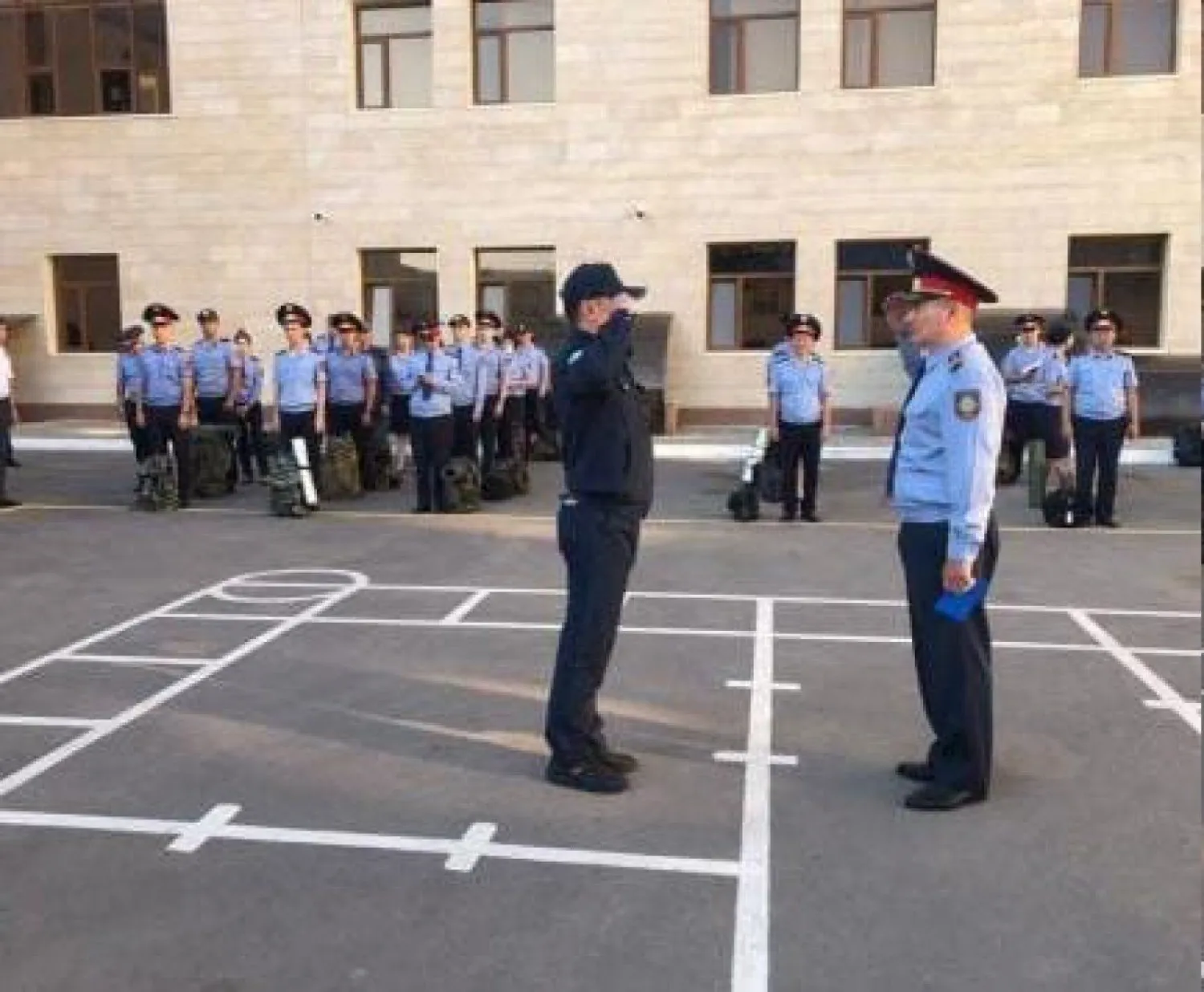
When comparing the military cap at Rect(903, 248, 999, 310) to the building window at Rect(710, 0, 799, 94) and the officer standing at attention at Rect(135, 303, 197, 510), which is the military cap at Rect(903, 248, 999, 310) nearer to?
the officer standing at attention at Rect(135, 303, 197, 510)

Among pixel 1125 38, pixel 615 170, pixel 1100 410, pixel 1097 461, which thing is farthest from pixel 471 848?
pixel 1125 38

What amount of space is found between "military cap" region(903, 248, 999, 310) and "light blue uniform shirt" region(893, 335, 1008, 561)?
151 millimetres

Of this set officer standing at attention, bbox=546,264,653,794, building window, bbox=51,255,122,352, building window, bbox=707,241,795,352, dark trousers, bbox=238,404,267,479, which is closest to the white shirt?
dark trousers, bbox=238,404,267,479

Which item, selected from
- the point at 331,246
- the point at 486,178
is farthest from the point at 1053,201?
the point at 331,246

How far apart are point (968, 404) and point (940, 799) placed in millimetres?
1417

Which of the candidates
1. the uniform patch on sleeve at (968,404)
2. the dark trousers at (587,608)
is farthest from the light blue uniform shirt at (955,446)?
the dark trousers at (587,608)

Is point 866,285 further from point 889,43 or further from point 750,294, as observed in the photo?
point 889,43

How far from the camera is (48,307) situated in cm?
2317

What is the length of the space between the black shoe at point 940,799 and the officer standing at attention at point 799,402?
6824 millimetres

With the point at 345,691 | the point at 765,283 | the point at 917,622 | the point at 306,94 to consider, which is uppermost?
the point at 306,94

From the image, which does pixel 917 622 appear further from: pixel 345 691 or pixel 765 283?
pixel 765 283

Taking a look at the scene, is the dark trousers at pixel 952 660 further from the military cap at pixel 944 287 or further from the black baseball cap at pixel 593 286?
the black baseball cap at pixel 593 286

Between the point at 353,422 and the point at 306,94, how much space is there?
1143 cm

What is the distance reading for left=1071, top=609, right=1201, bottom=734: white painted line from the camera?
5.35 meters
